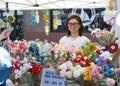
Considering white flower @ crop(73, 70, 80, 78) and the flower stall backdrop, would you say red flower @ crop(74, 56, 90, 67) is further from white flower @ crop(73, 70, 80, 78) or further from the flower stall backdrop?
white flower @ crop(73, 70, 80, 78)

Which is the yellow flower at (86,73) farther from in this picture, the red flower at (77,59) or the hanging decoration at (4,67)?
the hanging decoration at (4,67)

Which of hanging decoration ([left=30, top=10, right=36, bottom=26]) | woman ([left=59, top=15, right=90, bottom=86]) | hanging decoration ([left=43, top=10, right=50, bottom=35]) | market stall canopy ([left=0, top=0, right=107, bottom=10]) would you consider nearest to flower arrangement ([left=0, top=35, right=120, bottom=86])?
woman ([left=59, top=15, right=90, bottom=86])

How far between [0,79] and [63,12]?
1183 centimetres

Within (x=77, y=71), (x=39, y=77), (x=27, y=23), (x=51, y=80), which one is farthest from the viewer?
(x=27, y=23)

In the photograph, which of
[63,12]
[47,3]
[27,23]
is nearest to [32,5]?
[47,3]

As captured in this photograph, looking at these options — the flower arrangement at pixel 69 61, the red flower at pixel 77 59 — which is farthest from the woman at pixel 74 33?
the red flower at pixel 77 59

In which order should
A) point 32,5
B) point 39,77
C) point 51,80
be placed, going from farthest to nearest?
point 32,5 < point 39,77 < point 51,80

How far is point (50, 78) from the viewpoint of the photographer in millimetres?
2064

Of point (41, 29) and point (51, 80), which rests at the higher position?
point (51, 80)

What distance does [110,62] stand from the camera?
1.95 metres

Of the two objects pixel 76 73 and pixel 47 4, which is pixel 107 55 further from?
pixel 47 4

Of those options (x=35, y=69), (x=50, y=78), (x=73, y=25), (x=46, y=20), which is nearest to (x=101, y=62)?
(x=50, y=78)

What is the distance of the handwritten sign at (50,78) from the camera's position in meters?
2.00

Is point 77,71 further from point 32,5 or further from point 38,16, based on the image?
point 38,16
